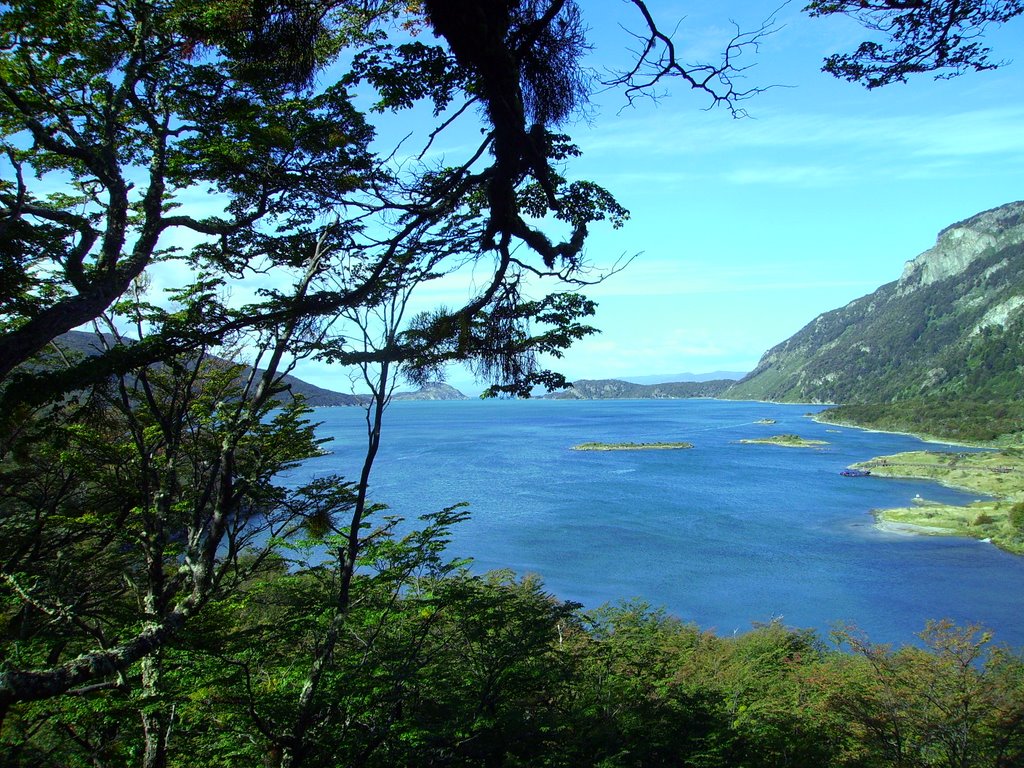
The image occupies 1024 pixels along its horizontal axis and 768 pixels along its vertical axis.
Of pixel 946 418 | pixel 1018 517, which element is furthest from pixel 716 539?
pixel 946 418

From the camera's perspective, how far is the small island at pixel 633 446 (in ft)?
197

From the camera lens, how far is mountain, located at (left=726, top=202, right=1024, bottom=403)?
91625mm

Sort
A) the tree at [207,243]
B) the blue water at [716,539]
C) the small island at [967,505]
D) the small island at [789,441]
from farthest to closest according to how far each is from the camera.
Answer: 1. the small island at [789,441]
2. the small island at [967,505]
3. the blue water at [716,539]
4. the tree at [207,243]

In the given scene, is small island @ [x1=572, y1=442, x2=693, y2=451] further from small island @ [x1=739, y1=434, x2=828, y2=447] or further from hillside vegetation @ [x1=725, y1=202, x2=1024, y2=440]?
hillside vegetation @ [x1=725, y1=202, x2=1024, y2=440]

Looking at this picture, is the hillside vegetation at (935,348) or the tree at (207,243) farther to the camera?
the hillside vegetation at (935,348)

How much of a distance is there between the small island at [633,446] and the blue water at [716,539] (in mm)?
7475

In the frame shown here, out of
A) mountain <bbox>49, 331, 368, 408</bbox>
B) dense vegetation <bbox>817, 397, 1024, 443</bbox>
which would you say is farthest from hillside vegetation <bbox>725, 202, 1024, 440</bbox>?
mountain <bbox>49, 331, 368, 408</bbox>

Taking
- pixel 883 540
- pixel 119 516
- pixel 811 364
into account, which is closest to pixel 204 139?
pixel 119 516

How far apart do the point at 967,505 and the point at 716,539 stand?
17403 mm

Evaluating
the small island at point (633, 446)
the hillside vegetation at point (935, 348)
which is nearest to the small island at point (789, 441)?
the small island at point (633, 446)

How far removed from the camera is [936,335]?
11262 centimetres

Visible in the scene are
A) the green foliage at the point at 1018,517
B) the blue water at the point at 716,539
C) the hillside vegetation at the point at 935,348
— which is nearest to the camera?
the blue water at the point at 716,539

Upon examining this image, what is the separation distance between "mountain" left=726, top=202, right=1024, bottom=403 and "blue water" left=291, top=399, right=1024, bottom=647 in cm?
5615

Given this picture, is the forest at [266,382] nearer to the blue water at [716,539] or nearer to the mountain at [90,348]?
the mountain at [90,348]
